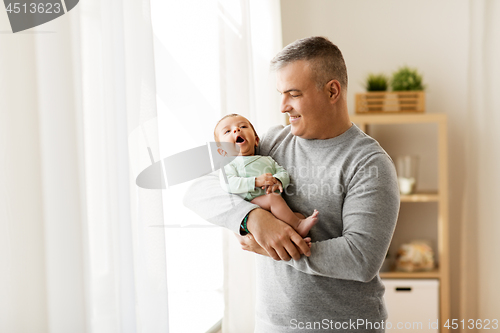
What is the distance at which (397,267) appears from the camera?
2822 millimetres

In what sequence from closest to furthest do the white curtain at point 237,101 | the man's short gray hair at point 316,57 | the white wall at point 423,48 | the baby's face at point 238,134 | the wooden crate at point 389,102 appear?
the man's short gray hair at point 316,57 → the baby's face at point 238,134 → the white curtain at point 237,101 → the wooden crate at point 389,102 → the white wall at point 423,48

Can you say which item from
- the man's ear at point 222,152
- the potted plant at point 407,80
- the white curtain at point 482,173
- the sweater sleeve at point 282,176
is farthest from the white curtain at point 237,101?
the white curtain at point 482,173

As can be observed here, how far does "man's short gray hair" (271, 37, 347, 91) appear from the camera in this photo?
1163mm

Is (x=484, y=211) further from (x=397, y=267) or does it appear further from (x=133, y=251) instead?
(x=133, y=251)

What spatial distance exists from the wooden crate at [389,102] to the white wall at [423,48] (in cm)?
28

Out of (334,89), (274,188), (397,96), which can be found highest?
(397,96)

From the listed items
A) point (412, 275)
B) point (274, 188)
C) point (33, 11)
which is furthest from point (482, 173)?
point (33, 11)

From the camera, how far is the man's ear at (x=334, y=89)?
3.91 feet

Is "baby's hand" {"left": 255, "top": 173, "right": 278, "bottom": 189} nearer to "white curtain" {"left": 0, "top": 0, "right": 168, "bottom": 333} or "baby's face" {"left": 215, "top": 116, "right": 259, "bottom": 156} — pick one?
"baby's face" {"left": 215, "top": 116, "right": 259, "bottom": 156}

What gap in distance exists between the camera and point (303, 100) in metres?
A: 1.18

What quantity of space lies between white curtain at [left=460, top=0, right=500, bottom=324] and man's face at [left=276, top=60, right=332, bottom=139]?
82.5 inches

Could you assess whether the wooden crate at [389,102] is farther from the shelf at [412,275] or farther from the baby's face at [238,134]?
the baby's face at [238,134]

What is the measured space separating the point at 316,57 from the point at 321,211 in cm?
41

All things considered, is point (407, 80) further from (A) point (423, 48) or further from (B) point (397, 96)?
(A) point (423, 48)
